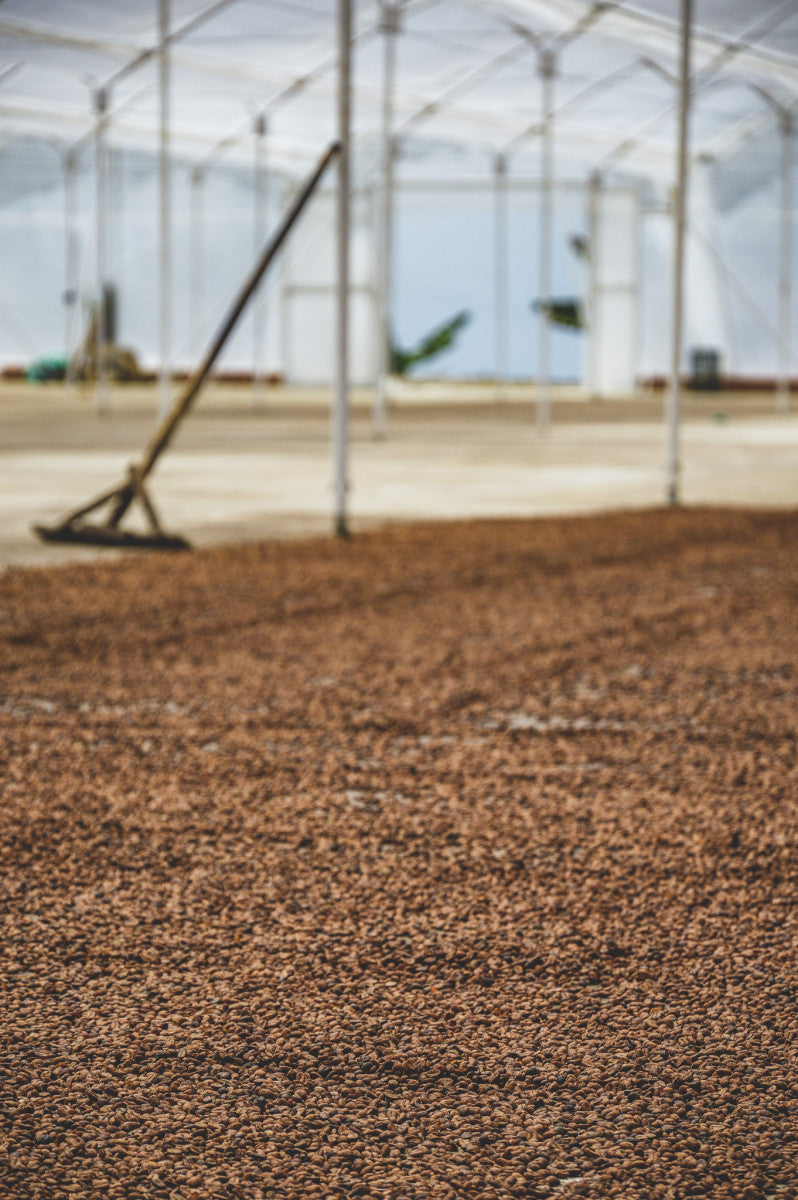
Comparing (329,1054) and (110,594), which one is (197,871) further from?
(110,594)

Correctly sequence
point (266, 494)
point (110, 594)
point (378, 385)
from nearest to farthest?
point (110, 594) < point (266, 494) < point (378, 385)

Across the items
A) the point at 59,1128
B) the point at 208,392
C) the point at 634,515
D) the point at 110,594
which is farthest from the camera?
the point at 208,392

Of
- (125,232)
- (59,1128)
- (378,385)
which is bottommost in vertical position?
(59,1128)

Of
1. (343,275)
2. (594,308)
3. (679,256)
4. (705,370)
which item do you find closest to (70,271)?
(594,308)

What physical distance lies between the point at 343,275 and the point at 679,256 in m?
2.15

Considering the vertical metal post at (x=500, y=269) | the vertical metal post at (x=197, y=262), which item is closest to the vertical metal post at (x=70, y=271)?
the vertical metal post at (x=197, y=262)

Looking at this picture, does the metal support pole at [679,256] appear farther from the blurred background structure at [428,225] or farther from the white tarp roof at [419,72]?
the blurred background structure at [428,225]

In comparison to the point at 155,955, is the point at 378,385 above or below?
above

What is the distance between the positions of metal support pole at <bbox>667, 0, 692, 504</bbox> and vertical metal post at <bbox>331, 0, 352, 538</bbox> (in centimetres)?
185

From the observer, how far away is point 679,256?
8352mm

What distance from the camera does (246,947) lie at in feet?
7.22

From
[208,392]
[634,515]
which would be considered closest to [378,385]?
[634,515]

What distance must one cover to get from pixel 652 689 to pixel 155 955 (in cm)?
217

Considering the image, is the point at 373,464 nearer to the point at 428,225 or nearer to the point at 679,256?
the point at 679,256
